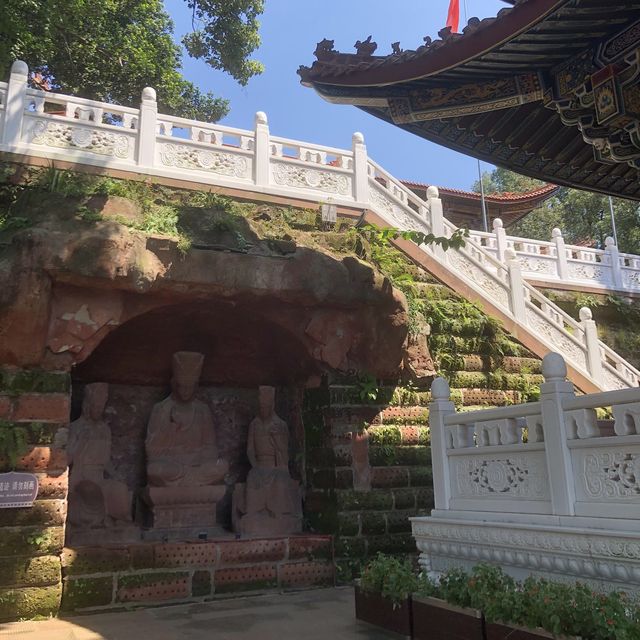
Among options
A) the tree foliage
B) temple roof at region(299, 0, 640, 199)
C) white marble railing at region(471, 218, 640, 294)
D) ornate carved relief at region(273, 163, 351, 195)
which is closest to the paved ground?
temple roof at region(299, 0, 640, 199)

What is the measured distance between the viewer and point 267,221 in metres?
8.97

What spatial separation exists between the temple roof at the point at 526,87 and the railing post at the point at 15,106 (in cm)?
→ 432

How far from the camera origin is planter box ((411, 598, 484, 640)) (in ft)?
14.4

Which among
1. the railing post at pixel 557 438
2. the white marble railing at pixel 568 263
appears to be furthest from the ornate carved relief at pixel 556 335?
the railing post at pixel 557 438

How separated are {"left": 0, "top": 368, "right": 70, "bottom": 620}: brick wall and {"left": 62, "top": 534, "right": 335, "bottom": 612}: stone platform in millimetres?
348

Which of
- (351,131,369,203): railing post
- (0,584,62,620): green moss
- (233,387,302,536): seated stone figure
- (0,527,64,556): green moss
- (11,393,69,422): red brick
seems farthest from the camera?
(351,131,369,203): railing post

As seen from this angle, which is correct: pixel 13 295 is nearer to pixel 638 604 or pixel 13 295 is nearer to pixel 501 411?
pixel 501 411

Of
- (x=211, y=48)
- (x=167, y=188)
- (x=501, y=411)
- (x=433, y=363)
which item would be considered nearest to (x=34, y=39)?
(x=211, y=48)

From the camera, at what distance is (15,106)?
8219mm

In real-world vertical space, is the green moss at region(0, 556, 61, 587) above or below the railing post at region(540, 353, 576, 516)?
below

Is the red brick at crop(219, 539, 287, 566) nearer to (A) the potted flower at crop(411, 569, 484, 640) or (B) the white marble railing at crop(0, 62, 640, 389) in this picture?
(A) the potted flower at crop(411, 569, 484, 640)

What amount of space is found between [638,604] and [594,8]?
3864 mm

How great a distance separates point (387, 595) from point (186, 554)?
9.82 feet

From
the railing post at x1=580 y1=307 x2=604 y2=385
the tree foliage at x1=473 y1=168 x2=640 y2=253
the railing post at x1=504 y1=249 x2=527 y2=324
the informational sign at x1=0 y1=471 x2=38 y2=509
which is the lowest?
the informational sign at x1=0 y1=471 x2=38 y2=509
